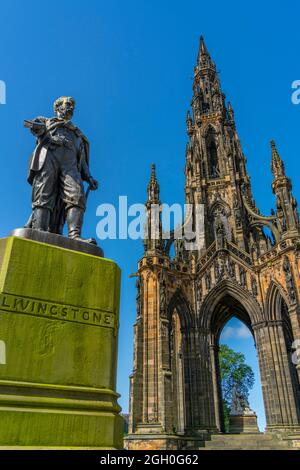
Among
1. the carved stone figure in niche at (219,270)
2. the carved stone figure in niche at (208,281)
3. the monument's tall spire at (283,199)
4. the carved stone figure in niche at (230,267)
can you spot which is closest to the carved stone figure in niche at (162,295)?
the carved stone figure in niche at (208,281)

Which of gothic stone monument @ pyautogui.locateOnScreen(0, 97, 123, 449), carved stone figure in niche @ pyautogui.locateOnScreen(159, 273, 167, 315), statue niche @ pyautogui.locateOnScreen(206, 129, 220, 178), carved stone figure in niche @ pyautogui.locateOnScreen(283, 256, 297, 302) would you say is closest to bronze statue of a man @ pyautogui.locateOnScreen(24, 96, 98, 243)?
gothic stone monument @ pyautogui.locateOnScreen(0, 97, 123, 449)

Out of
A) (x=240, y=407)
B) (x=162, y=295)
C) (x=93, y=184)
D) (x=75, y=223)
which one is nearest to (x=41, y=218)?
(x=75, y=223)

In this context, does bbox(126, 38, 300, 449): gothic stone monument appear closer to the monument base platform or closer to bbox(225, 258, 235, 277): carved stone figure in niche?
bbox(225, 258, 235, 277): carved stone figure in niche

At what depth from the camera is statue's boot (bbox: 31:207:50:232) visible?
137 inches

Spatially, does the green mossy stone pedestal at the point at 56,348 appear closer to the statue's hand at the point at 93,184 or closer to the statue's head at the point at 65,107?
the statue's hand at the point at 93,184

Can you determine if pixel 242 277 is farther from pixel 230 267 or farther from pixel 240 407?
pixel 240 407

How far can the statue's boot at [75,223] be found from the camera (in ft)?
11.4

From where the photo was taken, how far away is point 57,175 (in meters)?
3.79

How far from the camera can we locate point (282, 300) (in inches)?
827

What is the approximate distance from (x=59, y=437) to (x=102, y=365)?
58cm

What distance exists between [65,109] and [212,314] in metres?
19.7

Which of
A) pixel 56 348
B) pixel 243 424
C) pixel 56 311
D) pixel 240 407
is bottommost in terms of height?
pixel 56 348

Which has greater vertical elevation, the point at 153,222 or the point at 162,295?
the point at 153,222

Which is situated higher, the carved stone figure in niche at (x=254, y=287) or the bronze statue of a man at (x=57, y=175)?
the carved stone figure in niche at (x=254, y=287)
